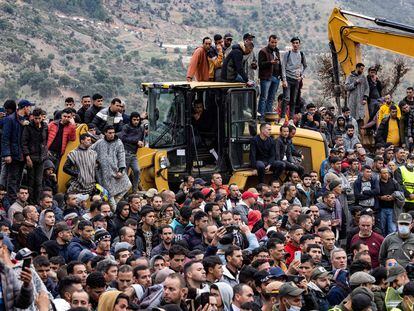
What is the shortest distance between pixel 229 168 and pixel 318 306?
8819 millimetres

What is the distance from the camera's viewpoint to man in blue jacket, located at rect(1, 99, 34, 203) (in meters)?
22.1

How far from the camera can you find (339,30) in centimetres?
2988

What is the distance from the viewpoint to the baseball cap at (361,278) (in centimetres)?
1648

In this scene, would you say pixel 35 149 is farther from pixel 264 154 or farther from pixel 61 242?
pixel 264 154

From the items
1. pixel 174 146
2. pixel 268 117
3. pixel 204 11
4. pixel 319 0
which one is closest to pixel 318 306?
pixel 174 146

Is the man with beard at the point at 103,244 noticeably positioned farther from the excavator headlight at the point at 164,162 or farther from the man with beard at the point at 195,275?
the excavator headlight at the point at 164,162

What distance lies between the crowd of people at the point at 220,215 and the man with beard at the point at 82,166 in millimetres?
23

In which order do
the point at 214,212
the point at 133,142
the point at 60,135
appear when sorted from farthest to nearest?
the point at 133,142 < the point at 60,135 < the point at 214,212

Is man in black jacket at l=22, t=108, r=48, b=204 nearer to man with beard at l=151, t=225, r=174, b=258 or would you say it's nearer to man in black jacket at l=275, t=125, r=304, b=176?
man with beard at l=151, t=225, r=174, b=258

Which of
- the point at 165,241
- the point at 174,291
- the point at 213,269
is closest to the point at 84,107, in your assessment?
the point at 165,241

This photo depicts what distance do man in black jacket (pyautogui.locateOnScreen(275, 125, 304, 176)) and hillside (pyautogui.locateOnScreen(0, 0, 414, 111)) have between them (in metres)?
31.3

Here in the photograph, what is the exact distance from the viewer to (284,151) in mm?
25297

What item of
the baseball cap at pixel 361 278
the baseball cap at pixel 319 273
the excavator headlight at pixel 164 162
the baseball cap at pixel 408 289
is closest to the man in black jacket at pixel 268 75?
the excavator headlight at pixel 164 162

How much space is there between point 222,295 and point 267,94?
38.5ft
